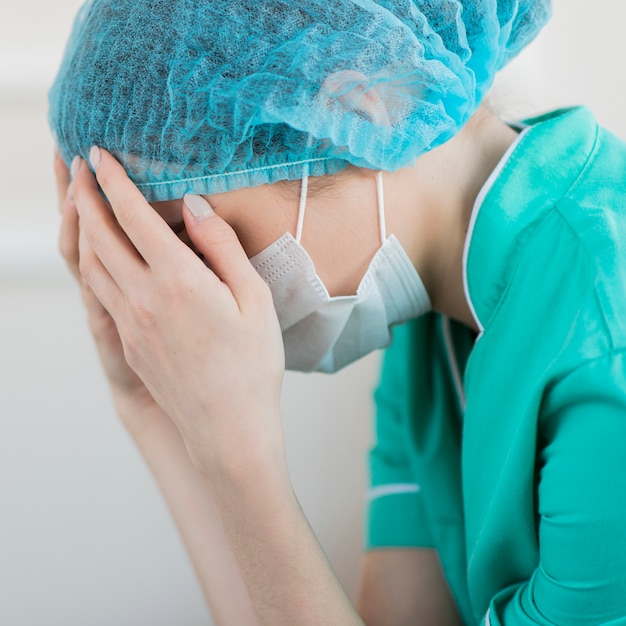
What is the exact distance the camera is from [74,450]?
1447mm

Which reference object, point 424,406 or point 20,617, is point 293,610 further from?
point 20,617

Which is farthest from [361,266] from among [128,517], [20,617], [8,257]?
[20,617]

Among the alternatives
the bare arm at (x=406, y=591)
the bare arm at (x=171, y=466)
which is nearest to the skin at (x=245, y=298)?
the bare arm at (x=171, y=466)

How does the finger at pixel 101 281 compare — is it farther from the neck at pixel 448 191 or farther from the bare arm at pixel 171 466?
the neck at pixel 448 191

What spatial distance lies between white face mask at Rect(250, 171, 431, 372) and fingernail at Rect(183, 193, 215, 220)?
0.25ft

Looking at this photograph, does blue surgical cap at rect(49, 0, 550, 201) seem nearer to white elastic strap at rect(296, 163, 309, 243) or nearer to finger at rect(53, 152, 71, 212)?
white elastic strap at rect(296, 163, 309, 243)

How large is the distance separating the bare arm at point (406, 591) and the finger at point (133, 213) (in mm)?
643

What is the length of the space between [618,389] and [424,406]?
0.47m

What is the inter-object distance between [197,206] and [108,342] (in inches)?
13.2

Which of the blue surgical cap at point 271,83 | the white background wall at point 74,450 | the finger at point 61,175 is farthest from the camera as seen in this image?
the white background wall at point 74,450

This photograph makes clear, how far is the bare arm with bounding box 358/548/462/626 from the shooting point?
3.65 ft

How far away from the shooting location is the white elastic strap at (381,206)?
77 cm

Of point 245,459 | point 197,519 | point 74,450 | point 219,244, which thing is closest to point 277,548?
point 245,459

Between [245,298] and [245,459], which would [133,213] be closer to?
[245,298]
